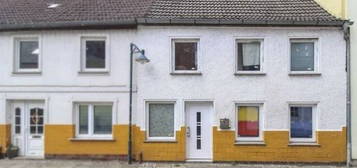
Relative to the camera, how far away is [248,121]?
16.2 meters

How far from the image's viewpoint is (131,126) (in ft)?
53.2

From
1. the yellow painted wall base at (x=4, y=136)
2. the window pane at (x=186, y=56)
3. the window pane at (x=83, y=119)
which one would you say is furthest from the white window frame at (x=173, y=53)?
the yellow painted wall base at (x=4, y=136)

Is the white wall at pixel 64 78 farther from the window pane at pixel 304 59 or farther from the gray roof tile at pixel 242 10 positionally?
the window pane at pixel 304 59

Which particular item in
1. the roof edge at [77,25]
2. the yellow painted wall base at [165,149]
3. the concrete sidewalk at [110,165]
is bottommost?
the concrete sidewalk at [110,165]

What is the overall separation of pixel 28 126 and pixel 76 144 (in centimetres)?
213

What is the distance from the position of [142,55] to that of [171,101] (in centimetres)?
200

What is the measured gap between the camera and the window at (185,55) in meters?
16.3

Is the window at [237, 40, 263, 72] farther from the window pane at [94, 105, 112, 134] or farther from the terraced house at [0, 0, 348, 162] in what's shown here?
the window pane at [94, 105, 112, 134]

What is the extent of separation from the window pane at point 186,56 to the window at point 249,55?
62.9 inches

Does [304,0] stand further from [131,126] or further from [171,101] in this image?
[131,126]

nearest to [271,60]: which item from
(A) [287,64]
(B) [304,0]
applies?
(A) [287,64]

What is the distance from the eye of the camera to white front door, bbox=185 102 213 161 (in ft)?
53.0

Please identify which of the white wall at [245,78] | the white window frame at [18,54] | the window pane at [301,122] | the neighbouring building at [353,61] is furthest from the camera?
the white window frame at [18,54]

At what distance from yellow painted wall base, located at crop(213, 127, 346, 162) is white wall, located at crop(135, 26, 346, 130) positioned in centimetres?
35
